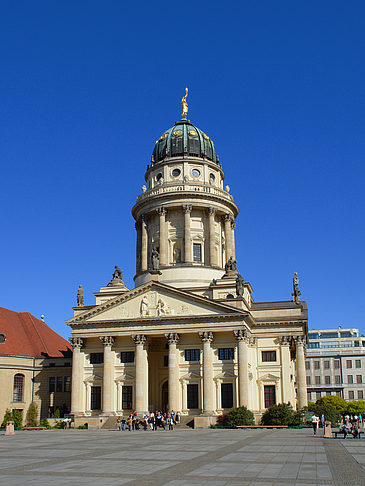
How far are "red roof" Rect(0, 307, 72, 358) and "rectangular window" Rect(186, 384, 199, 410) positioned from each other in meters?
19.6

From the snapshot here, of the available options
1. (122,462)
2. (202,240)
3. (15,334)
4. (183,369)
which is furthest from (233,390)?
(122,462)

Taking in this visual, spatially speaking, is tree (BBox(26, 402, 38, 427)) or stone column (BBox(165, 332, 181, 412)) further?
tree (BBox(26, 402, 38, 427))

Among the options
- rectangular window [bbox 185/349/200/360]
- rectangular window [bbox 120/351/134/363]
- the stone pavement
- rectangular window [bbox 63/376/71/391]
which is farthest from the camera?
rectangular window [bbox 63/376/71/391]

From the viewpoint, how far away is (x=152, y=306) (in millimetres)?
61594

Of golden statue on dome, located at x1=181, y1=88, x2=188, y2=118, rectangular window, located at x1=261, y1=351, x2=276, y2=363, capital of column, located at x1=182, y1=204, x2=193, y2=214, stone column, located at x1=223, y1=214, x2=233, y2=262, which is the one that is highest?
golden statue on dome, located at x1=181, y1=88, x2=188, y2=118

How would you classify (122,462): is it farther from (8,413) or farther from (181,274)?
(181,274)

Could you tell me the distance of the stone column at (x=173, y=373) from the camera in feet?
191

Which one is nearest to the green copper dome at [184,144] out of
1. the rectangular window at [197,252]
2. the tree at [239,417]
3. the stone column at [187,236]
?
the stone column at [187,236]

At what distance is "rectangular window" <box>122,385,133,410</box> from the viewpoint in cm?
6106

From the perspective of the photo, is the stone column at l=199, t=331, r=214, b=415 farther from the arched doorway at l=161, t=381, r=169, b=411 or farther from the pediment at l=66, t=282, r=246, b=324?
the arched doorway at l=161, t=381, r=169, b=411

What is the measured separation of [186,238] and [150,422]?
28.3m

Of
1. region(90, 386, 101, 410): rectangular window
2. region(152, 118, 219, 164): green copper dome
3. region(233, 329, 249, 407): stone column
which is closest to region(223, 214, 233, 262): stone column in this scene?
region(152, 118, 219, 164): green copper dome

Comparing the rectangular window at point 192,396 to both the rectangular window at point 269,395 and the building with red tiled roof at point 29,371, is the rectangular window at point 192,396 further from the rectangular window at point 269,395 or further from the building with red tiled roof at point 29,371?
the building with red tiled roof at point 29,371

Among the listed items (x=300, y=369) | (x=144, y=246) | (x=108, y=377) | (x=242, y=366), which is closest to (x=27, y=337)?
(x=108, y=377)
